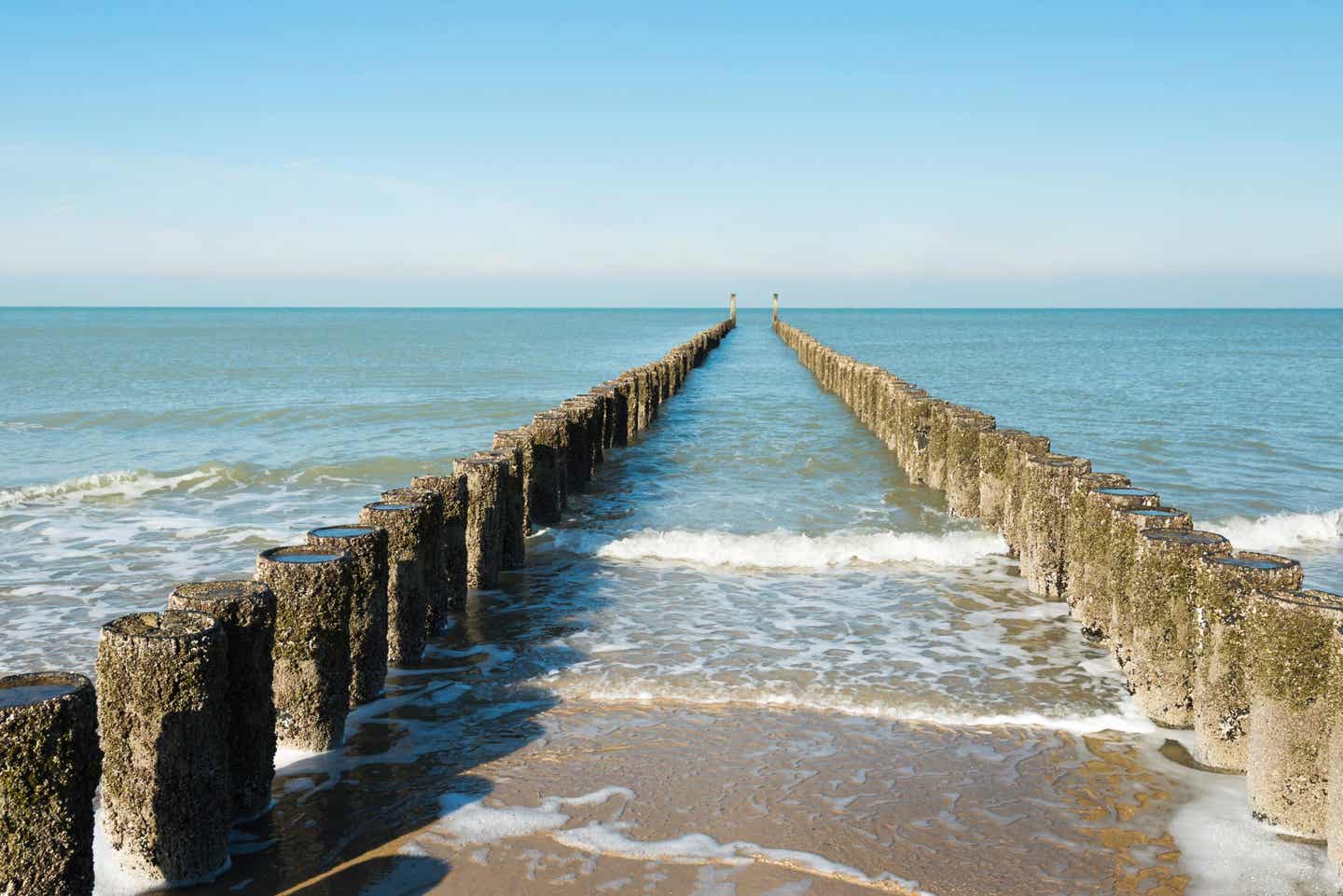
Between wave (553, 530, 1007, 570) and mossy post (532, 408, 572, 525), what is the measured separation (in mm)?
308

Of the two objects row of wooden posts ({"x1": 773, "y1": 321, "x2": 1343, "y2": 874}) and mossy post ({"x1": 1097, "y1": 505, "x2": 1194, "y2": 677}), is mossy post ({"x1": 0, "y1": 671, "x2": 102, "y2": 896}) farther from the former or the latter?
mossy post ({"x1": 1097, "y1": 505, "x2": 1194, "y2": 677})

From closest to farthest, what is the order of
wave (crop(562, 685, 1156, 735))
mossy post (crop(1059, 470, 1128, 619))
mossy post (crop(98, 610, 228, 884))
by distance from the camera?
mossy post (crop(98, 610, 228, 884)), wave (crop(562, 685, 1156, 735)), mossy post (crop(1059, 470, 1128, 619))

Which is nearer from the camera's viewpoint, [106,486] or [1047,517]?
[1047,517]

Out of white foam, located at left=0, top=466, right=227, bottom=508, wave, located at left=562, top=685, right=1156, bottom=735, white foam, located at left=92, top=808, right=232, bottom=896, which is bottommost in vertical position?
white foam, located at left=0, top=466, right=227, bottom=508

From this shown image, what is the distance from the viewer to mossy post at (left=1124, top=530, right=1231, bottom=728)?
5645 mm

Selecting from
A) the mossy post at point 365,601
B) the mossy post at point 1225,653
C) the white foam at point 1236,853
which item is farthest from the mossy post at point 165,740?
the mossy post at point 1225,653

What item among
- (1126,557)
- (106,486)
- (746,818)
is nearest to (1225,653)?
(1126,557)

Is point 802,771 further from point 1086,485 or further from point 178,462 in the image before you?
point 178,462

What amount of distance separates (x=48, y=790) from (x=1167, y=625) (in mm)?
5259

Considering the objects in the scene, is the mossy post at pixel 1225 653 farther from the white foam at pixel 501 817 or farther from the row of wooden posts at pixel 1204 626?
the white foam at pixel 501 817

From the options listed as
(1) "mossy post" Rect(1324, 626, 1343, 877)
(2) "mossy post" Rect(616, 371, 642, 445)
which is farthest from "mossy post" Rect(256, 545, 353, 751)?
(2) "mossy post" Rect(616, 371, 642, 445)

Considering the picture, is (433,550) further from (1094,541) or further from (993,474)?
(993,474)

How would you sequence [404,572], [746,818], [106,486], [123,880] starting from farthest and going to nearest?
[106,486], [404,572], [746,818], [123,880]

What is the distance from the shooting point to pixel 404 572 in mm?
6359
